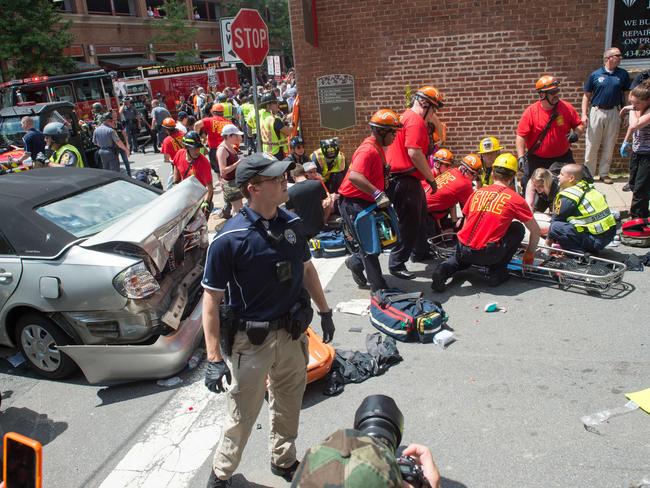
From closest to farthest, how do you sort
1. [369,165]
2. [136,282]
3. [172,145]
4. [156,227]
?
[136,282] → [156,227] → [369,165] → [172,145]

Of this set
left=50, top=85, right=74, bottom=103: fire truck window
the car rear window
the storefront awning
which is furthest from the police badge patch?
the storefront awning

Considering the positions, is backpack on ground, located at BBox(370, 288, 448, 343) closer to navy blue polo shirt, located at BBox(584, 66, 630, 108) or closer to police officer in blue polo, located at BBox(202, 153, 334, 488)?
police officer in blue polo, located at BBox(202, 153, 334, 488)

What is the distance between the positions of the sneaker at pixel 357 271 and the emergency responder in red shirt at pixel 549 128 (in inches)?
111

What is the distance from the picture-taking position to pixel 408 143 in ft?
19.6

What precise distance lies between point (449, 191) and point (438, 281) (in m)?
1.47

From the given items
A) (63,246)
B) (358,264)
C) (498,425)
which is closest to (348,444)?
(498,425)

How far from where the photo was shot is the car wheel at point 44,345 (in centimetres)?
452

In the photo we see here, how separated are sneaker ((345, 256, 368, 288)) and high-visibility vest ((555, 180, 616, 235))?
89.8 inches

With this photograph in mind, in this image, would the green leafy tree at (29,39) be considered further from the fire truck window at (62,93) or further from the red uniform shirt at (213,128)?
the red uniform shirt at (213,128)

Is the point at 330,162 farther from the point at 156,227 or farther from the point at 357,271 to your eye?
the point at 156,227

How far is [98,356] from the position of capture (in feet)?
14.2

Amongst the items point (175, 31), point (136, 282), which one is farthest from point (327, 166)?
point (175, 31)

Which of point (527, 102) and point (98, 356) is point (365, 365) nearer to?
point (98, 356)

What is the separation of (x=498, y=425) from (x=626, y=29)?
7.64 m
